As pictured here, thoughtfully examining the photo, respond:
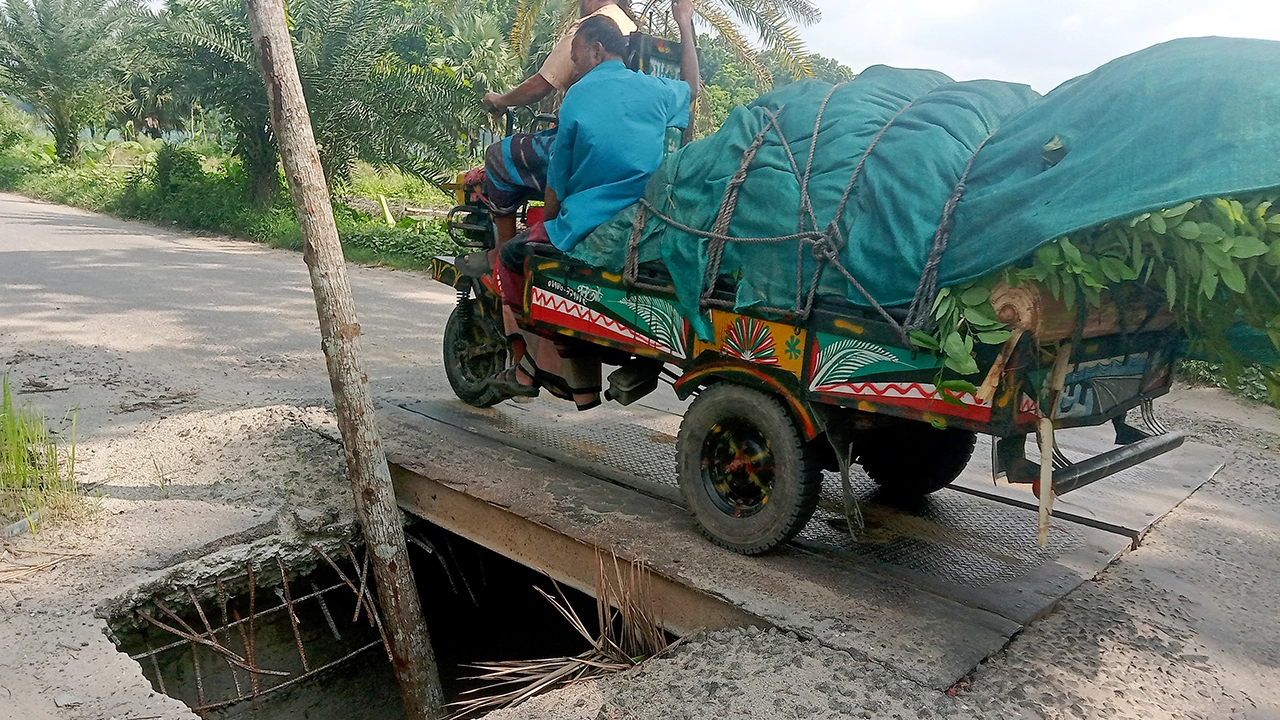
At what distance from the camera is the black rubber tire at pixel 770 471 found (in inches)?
132

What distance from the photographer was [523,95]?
189 inches

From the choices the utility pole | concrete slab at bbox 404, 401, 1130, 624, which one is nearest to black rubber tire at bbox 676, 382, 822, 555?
concrete slab at bbox 404, 401, 1130, 624

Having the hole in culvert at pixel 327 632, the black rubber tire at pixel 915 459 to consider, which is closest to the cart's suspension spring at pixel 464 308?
the hole in culvert at pixel 327 632

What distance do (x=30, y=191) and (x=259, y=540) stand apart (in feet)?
78.2

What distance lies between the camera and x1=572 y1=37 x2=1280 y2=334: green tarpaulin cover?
7.84 ft

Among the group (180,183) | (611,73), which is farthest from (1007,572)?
(180,183)

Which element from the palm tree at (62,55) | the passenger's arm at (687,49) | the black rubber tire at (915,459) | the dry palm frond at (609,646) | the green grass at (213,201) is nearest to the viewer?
the dry palm frond at (609,646)

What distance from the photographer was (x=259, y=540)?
4.06 meters

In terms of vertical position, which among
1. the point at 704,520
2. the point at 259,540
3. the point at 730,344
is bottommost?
the point at 259,540

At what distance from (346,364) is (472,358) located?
1.65 metres

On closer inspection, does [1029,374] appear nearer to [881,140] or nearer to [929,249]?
[929,249]

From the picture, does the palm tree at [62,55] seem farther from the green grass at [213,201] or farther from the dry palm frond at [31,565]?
the dry palm frond at [31,565]

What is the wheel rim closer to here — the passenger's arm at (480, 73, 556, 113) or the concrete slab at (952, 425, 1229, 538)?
the concrete slab at (952, 425, 1229, 538)

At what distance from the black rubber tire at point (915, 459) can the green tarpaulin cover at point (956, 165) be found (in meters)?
1.21
